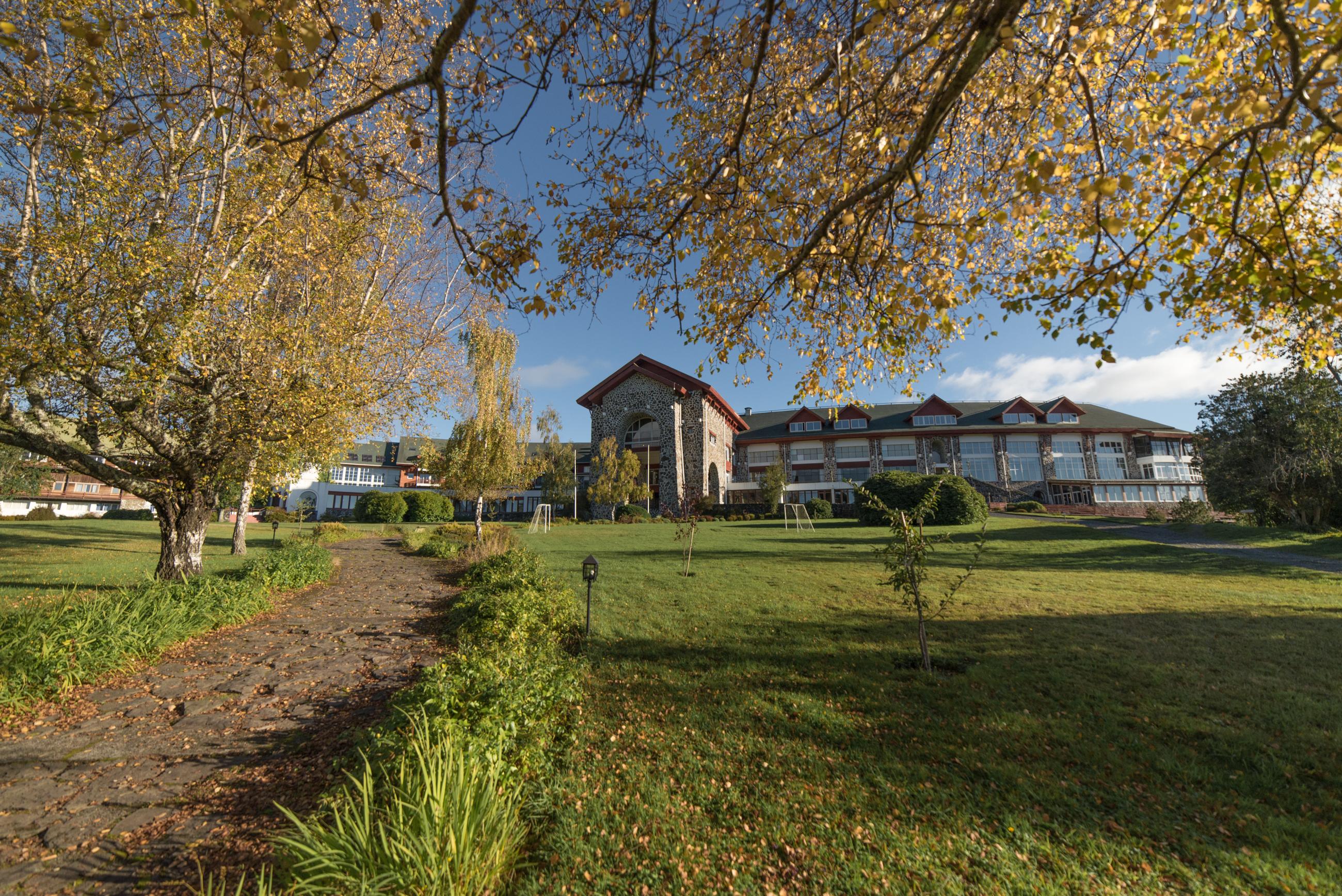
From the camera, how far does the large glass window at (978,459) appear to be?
139 ft

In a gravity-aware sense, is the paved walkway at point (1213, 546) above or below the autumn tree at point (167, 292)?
below

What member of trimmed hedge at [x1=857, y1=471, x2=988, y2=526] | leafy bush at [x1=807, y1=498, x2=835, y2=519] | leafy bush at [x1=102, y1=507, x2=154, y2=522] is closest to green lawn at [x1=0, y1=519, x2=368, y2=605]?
leafy bush at [x1=102, y1=507, x2=154, y2=522]

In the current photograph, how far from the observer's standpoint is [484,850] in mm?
2854

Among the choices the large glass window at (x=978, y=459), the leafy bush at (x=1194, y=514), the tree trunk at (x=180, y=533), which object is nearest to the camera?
the tree trunk at (x=180, y=533)

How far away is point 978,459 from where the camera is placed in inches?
1676

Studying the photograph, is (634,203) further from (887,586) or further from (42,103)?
(887,586)

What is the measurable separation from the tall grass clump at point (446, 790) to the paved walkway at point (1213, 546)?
16.5m

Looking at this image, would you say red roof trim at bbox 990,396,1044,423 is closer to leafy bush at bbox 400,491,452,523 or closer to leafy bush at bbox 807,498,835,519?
leafy bush at bbox 807,498,835,519

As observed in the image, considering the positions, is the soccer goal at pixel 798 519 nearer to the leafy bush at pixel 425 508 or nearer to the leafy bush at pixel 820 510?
the leafy bush at pixel 820 510

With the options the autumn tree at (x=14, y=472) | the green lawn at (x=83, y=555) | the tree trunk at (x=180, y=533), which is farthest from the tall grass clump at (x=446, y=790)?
the autumn tree at (x=14, y=472)

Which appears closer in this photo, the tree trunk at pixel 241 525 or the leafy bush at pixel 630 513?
the tree trunk at pixel 241 525

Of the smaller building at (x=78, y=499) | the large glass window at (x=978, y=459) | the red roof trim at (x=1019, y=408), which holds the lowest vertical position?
the smaller building at (x=78, y=499)

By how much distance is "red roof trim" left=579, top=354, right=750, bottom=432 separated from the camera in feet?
112

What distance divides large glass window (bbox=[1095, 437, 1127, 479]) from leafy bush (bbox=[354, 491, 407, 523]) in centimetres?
5315
